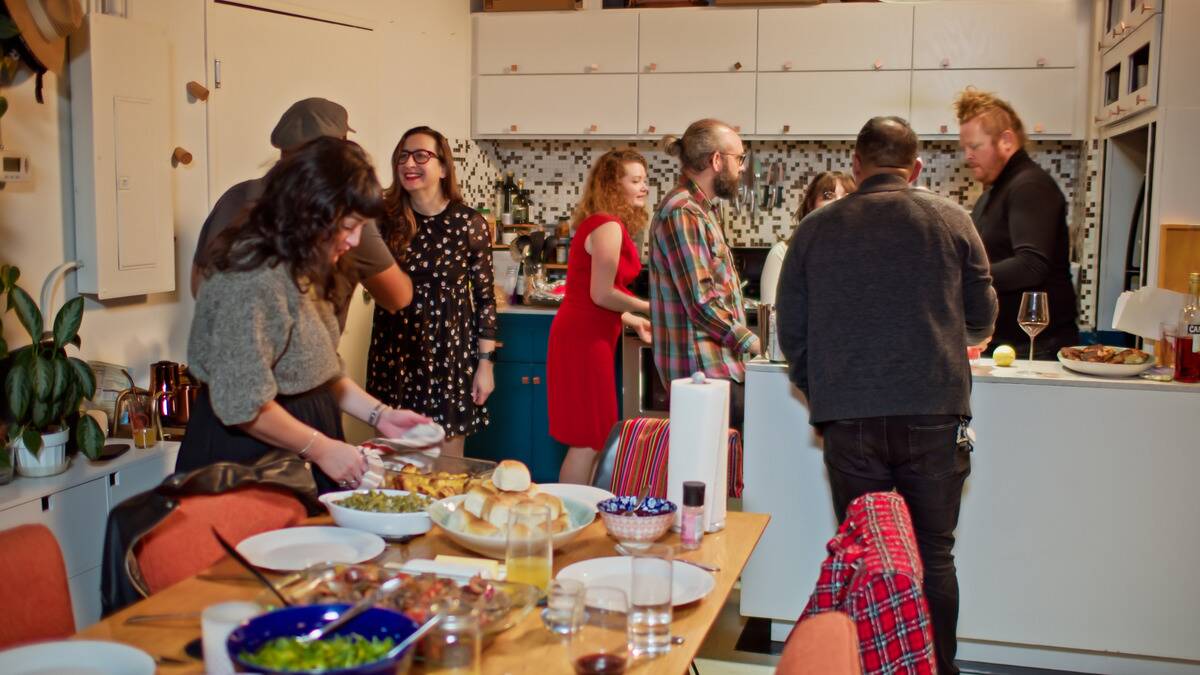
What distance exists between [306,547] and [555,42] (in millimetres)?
4269

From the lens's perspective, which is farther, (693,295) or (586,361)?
(586,361)

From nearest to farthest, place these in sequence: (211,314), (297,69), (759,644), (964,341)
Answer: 1. (211,314)
2. (964,341)
3. (759,644)
4. (297,69)

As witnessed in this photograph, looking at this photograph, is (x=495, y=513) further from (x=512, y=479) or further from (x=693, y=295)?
(x=693, y=295)

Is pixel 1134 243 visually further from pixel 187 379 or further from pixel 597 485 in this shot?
pixel 187 379

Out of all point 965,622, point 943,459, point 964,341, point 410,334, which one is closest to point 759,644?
point 965,622

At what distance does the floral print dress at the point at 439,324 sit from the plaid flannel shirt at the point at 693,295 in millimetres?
858

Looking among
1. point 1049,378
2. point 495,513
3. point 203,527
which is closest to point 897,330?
point 1049,378

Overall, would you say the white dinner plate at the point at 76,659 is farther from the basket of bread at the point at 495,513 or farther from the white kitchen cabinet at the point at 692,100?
the white kitchen cabinet at the point at 692,100

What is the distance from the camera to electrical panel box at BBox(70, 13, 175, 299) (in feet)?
11.0

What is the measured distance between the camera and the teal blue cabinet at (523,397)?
17.7 feet

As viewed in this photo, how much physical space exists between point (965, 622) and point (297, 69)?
3168 millimetres

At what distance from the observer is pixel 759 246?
6.06m

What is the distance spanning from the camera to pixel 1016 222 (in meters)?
3.77

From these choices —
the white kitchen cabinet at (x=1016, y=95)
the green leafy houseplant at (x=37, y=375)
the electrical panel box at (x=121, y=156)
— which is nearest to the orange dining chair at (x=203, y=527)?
the green leafy houseplant at (x=37, y=375)
